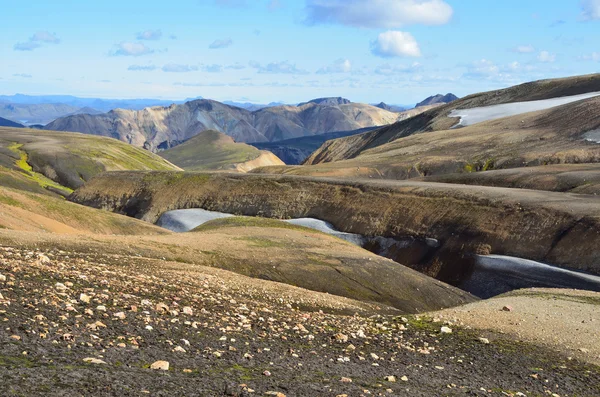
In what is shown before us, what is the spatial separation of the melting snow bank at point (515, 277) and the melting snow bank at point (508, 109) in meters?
97.5

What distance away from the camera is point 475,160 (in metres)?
105

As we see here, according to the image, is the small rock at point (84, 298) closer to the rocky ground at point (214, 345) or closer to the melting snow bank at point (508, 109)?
the rocky ground at point (214, 345)

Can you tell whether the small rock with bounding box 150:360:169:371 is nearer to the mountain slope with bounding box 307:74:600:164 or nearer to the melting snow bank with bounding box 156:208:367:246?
the melting snow bank with bounding box 156:208:367:246

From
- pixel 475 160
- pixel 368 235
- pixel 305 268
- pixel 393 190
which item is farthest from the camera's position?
pixel 475 160

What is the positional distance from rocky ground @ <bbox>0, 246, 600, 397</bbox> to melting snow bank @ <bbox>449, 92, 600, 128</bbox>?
133 meters

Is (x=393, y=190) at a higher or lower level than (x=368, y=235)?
higher

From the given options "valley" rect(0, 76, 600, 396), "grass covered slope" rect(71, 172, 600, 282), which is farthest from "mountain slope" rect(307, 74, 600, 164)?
"grass covered slope" rect(71, 172, 600, 282)

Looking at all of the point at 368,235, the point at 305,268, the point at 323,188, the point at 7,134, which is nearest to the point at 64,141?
the point at 7,134

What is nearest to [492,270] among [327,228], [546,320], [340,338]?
[327,228]

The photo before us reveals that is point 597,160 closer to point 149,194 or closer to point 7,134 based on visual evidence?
point 149,194

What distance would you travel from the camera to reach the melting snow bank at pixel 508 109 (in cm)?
14500

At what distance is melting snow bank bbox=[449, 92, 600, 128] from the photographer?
145 m

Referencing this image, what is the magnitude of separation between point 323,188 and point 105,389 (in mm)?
68927

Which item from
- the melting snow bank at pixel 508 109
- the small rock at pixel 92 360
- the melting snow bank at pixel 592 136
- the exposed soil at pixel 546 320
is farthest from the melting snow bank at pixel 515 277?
the melting snow bank at pixel 508 109
